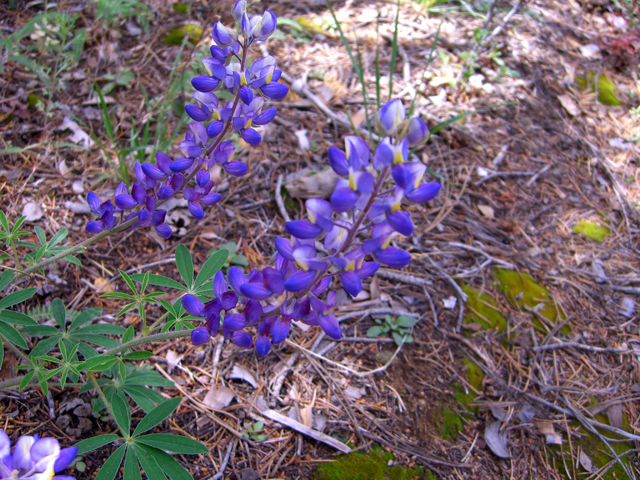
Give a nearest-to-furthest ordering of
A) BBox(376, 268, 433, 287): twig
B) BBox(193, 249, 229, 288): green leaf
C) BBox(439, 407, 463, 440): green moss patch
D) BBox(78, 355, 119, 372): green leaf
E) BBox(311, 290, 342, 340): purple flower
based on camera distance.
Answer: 1. BBox(311, 290, 342, 340): purple flower
2. BBox(78, 355, 119, 372): green leaf
3. BBox(193, 249, 229, 288): green leaf
4. BBox(439, 407, 463, 440): green moss patch
5. BBox(376, 268, 433, 287): twig

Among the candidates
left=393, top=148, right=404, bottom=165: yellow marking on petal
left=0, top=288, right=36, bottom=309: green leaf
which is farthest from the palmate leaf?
left=393, top=148, right=404, bottom=165: yellow marking on petal

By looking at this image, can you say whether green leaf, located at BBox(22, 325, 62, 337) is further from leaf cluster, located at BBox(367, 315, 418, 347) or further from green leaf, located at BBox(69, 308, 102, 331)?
leaf cluster, located at BBox(367, 315, 418, 347)

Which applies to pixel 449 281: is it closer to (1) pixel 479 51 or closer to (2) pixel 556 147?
(2) pixel 556 147

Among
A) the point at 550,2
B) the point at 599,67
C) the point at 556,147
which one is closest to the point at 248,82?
the point at 556,147

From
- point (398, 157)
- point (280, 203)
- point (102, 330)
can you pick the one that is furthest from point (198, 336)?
point (280, 203)

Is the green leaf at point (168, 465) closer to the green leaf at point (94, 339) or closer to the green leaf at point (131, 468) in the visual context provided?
the green leaf at point (131, 468)

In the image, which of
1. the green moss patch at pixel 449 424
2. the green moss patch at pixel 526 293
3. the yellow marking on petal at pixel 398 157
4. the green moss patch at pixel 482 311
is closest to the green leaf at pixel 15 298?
the yellow marking on petal at pixel 398 157

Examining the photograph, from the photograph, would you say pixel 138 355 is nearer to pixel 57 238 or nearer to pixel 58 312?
pixel 58 312
